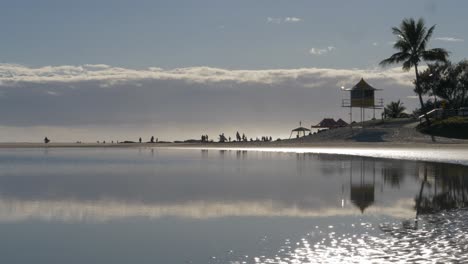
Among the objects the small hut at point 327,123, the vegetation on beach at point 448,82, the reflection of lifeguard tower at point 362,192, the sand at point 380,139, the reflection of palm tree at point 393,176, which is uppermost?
the vegetation on beach at point 448,82

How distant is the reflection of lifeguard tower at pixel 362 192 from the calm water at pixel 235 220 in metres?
0.03

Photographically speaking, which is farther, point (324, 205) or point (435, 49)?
Result: point (435, 49)

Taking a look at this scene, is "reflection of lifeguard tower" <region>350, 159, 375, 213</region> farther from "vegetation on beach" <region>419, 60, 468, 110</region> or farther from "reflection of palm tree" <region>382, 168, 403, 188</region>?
"vegetation on beach" <region>419, 60, 468, 110</region>

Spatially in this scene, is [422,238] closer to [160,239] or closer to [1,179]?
[160,239]

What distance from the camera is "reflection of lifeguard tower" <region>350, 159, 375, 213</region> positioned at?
19019 millimetres

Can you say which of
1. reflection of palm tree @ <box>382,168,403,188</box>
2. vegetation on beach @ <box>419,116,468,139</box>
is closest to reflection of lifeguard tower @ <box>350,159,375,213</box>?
reflection of palm tree @ <box>382,168,403,188</box>

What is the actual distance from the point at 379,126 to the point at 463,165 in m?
43.8

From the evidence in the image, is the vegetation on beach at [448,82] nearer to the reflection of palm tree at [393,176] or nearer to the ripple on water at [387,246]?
the reflection of palm tree at [393,176]

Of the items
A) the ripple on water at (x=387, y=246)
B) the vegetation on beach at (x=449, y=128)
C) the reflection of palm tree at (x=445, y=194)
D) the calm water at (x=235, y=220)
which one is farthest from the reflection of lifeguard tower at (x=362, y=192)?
the vegetation on beach at (x=449, y=128)

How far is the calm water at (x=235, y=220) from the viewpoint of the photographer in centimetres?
1164

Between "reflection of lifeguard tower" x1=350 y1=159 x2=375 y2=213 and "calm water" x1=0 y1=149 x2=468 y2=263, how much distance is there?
0.03 metres

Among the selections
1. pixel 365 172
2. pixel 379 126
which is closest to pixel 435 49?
pixel 379 126

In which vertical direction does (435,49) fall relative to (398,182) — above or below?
above

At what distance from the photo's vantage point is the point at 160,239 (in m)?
13.2
